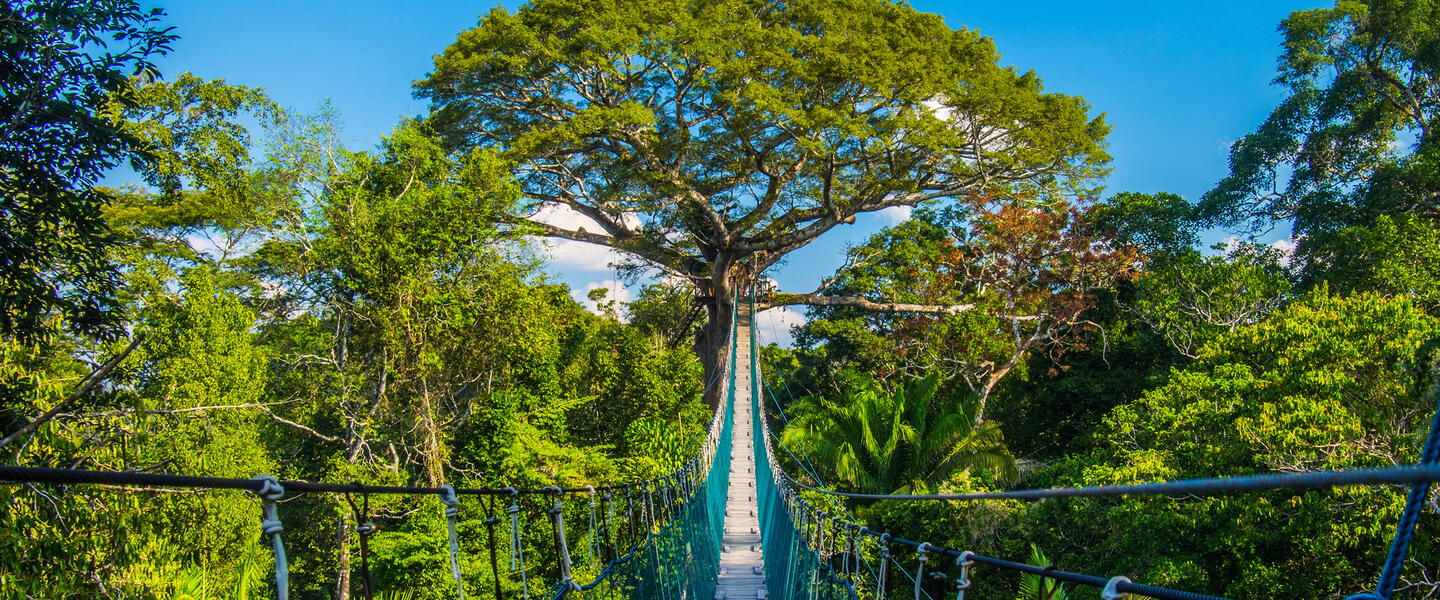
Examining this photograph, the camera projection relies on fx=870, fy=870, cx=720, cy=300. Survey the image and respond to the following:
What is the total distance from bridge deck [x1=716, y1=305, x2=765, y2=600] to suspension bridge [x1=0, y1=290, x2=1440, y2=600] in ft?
0.04

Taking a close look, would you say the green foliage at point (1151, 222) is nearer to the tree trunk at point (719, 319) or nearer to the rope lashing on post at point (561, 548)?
the tree trunk at point (719, 319)

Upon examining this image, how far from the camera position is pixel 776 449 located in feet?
37.1

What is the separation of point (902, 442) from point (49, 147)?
24.3ft

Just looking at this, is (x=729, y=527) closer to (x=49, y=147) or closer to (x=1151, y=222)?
(x=49, y=147)

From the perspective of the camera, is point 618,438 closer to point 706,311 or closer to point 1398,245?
point 706,311

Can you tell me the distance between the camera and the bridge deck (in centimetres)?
490

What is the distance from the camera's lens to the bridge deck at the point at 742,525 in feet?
16.1

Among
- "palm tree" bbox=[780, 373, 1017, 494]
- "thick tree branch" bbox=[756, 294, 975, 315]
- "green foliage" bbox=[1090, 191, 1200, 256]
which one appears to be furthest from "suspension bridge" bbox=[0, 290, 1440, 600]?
"green foliage" bbox=[1090, 191, 1200, 256]

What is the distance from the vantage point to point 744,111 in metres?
9.05

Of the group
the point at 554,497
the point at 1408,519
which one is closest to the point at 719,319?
the point at 554,497

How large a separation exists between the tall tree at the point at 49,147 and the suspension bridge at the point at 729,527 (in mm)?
962

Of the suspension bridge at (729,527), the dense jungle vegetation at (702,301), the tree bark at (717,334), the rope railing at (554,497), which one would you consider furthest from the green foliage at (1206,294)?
the tree bark at (717,334)

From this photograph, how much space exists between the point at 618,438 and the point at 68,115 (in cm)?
778

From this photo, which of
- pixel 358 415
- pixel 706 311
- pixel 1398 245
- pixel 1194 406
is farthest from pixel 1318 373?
pixel 706 311
